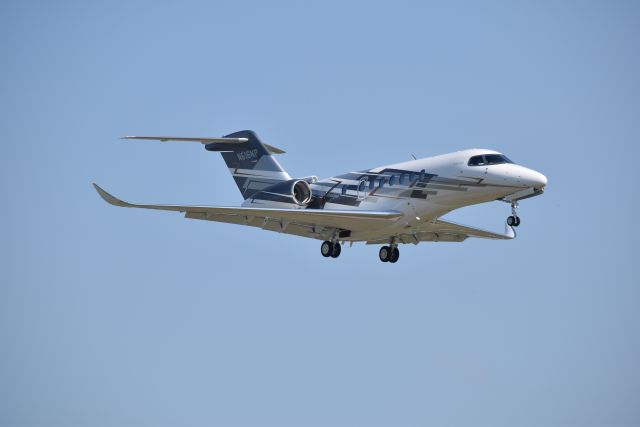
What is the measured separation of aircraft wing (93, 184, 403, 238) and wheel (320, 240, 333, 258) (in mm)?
342

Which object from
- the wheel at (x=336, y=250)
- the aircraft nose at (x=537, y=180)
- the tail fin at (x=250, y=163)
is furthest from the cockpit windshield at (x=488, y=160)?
the tail fin at (x=250, y=163)

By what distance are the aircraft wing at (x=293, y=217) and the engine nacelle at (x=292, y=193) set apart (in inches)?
33.3

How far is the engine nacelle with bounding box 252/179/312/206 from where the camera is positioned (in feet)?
115

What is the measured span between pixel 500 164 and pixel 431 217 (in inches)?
106

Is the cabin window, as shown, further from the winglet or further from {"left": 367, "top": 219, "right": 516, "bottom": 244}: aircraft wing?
the winglet

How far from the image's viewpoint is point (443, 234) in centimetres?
3656

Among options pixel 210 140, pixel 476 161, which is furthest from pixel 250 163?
pixel 476 161

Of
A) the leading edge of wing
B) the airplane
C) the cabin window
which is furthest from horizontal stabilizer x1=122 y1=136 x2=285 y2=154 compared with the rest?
the cabin window

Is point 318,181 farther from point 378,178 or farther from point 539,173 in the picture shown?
point 539,173

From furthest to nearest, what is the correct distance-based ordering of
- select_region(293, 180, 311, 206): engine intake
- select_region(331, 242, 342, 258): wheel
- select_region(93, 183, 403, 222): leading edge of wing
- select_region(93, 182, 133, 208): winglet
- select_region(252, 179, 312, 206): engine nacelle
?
select_region(293, 180, 311, 206): engine intake
select_region(252, 179, 312, 206): engine nacelle
select_region(331, 242, 342, 258): wheel
select_region(93, 183, 403, 222): leading edge of wing
select_region(93, 182, 133, 208): winglet

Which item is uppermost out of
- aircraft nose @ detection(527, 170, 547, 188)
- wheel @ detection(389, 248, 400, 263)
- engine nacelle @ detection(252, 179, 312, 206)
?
aircraft nose @ detection(527, 170, 547, 188)

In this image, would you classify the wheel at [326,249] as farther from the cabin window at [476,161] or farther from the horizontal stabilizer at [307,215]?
the cabin window at [476,161]

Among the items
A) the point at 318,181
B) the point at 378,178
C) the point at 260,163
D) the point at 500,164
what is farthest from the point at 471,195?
the point at 260,163

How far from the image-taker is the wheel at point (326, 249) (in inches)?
1367
